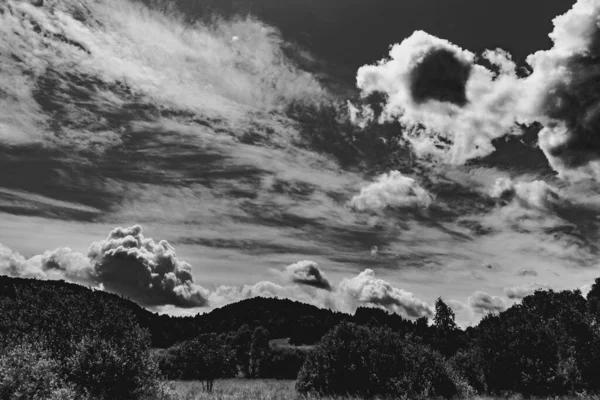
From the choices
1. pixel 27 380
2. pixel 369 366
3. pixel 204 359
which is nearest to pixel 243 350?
pixel 204 359

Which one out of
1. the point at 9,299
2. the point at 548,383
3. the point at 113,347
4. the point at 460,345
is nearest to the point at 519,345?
the point at 548,383

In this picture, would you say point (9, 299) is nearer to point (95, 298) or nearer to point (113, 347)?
point (95, 298)

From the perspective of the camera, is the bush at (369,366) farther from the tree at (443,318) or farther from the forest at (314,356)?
the tree at (443,318)

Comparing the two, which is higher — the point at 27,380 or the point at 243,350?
the point at 27,380

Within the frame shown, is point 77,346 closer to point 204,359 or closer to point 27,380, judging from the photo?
point 27,380

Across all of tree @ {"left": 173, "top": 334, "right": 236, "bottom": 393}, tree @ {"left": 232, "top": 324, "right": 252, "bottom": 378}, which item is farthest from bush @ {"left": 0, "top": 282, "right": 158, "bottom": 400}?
tree @ {"left": 232, "top": 324, "right": 252, "bottom": 378}

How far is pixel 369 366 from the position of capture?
1178 inches

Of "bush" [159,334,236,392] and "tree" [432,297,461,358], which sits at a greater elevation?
"tree" [432,297,461,358]

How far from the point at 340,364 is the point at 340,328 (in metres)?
3.03

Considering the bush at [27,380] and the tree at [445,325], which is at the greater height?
the tree at [445,325]

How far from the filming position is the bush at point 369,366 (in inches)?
1152

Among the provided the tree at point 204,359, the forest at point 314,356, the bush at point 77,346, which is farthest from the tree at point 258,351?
the bush at point 77,346

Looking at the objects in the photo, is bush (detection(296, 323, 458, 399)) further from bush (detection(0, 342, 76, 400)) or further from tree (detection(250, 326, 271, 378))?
tree (detection(250, 326, 271, 378))

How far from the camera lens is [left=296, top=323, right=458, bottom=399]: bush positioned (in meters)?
29.3
